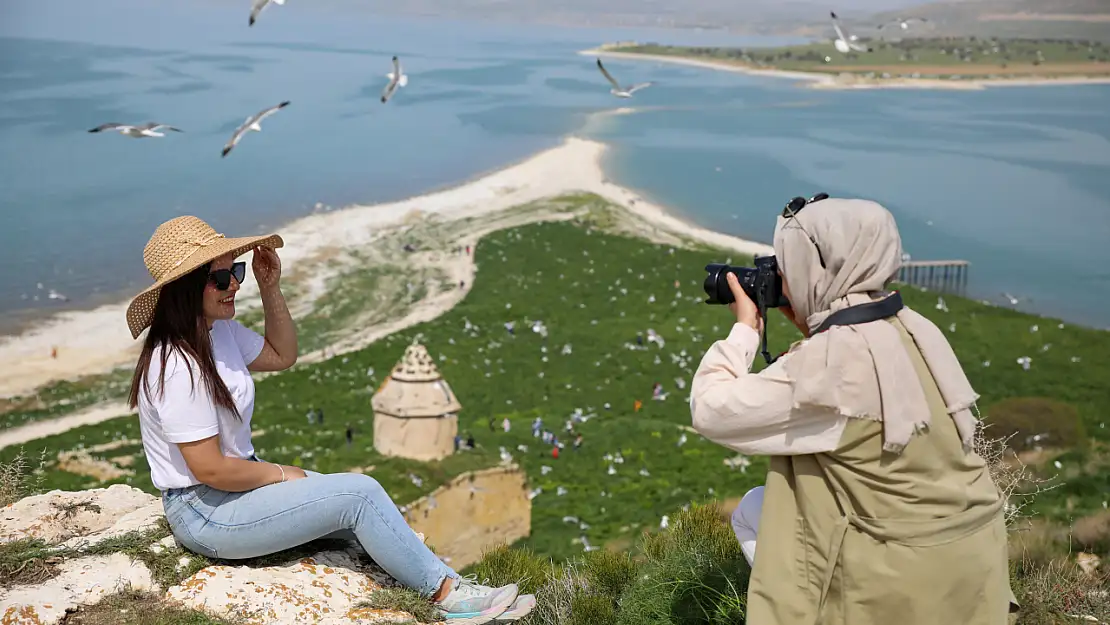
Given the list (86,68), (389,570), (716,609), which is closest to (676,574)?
(716,609)

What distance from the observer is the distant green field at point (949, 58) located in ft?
289

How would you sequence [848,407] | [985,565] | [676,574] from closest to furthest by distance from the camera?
[848,407] < [985,565] < [676,574]

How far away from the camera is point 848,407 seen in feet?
8.72

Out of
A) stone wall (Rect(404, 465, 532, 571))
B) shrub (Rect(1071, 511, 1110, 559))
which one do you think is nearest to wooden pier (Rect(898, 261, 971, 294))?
stone wall (Rect(404, 465, 532, 571))

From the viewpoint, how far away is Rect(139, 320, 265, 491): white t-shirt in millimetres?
3484

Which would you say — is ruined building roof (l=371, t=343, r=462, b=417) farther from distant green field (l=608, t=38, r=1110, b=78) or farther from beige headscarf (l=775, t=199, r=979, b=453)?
distant green field (l=608, t=38, r=1110, b=78)

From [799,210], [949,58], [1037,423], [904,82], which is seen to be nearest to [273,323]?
[799,210]

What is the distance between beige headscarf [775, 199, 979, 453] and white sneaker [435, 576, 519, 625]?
1657 millimetres

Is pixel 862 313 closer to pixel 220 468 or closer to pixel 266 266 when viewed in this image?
pixel 220 468

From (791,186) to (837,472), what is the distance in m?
56.9

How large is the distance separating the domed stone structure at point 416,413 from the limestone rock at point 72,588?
9.01 meters

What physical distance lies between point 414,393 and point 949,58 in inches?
3783

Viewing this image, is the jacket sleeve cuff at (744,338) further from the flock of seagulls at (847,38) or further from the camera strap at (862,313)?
the flock of seagulls at (847,38)

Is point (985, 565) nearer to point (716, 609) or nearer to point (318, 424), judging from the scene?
point (716, 609)
